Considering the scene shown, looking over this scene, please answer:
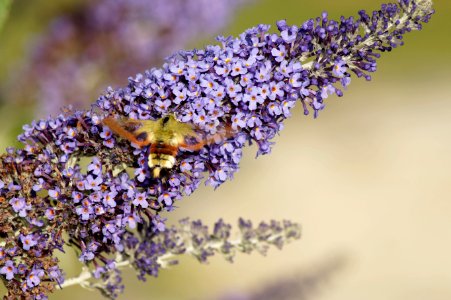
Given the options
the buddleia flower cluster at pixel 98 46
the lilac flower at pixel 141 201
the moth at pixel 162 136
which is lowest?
the lilac flower at pixel 141 201

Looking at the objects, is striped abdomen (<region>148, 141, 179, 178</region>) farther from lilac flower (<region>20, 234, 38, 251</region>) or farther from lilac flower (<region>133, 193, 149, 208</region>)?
lilac flower (<region>20, 234, 38, 251</region>)

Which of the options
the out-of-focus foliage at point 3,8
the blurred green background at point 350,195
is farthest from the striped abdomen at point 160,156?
the blurred green background at point 350,195

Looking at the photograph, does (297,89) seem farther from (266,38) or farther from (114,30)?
(114,30)

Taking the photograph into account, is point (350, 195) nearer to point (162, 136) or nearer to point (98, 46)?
point (98, 46)

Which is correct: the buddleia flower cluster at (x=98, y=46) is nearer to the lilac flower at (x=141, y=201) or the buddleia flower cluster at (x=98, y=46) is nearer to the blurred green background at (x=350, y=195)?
the blurred green background at (x=350, y=195)

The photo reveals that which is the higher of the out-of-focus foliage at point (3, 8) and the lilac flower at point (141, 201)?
the out-of-focus foliage at point (3, 8)

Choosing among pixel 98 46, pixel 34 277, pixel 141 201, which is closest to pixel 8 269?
pixel 34 277

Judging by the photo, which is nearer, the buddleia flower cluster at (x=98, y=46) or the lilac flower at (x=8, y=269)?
the lilac flower at (x=8, y=269)
